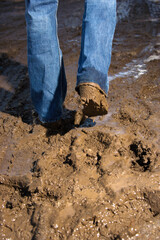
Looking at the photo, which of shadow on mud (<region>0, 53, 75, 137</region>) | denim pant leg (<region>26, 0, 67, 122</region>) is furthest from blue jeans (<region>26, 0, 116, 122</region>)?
shadow on mud (<region>0, 53, 75, 137</region>)

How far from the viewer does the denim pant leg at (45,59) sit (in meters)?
1.84

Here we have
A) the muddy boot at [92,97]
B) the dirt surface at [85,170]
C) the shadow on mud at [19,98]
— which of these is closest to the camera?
the dirt surface at [85,170]

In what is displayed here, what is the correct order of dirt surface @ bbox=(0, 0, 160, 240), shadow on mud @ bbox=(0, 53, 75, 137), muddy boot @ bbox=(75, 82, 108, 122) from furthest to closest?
1. shadow on mud @ bbox=(0, 53, 75, 137)
2. muddy boot @ bbox=(75, 82, 108, 122)
3. dirt surface @ bbox=(0, 0, 160, 240)

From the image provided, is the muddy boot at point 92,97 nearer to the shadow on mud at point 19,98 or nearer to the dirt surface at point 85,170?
the dirt surface at point 85,170

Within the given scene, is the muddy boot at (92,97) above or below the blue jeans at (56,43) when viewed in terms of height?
below

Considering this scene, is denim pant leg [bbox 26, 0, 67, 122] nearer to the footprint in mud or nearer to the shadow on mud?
the shadow on mud

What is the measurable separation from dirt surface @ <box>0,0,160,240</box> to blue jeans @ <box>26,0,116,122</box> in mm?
462

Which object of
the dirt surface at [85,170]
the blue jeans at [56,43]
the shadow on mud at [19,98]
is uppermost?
the blue jeans at [56,43]

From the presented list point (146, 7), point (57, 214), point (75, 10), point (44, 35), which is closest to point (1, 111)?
point (44, 35)

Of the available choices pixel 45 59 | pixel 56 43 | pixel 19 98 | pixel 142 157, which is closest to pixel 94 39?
pixel 56 43

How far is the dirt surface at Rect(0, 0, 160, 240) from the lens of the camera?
1521 millimetres

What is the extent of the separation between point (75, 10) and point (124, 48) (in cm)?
292

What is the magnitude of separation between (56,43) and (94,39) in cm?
29

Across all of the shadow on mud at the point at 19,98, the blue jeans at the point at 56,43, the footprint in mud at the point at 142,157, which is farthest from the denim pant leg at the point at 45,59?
the footprint in mud at the point at 142,157
